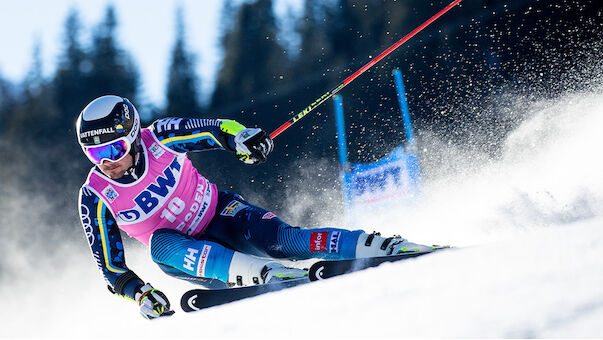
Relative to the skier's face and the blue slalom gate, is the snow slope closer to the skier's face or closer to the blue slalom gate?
the skier's face

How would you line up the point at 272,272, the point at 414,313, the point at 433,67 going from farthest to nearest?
the point at 433,67 → the point at 272,272 → the point at 414,313

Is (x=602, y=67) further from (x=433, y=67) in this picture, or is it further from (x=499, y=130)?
(x=433, y=67)

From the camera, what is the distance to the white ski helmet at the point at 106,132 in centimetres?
243

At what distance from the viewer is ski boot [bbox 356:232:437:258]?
2105mm

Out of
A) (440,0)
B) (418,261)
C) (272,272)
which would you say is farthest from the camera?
(440,0)

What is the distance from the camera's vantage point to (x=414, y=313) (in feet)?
3.64

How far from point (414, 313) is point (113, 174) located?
1756 millimetres

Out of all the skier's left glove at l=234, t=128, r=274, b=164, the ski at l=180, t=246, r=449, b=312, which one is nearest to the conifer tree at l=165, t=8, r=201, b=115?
the skier's left glove at l=234, t=128, r=274, b=164

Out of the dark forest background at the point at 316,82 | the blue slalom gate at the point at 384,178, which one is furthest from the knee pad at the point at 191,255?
the dark forest background at the point at 316,82

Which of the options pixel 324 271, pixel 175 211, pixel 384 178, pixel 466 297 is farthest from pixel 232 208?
pixel 384 178

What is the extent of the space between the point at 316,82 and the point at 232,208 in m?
3.51

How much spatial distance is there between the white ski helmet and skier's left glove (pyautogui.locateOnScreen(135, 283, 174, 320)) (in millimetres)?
566

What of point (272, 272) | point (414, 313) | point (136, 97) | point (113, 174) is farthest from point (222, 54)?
point (414, 313)

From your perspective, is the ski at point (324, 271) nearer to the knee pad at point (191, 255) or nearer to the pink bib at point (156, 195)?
the knee pad at point (191, 255)
